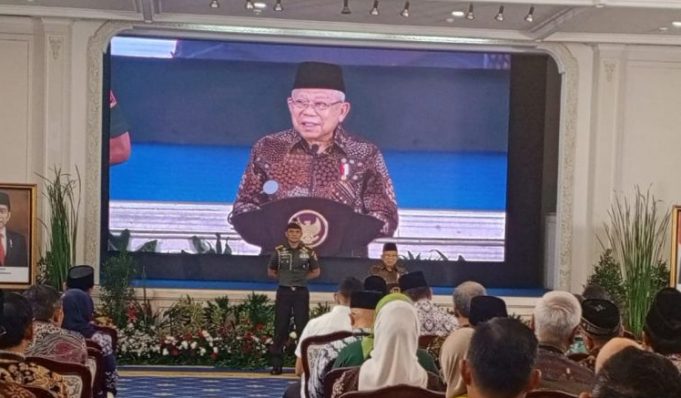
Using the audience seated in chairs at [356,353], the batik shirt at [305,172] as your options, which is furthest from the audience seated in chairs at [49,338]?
the batik shirt at [305,172]

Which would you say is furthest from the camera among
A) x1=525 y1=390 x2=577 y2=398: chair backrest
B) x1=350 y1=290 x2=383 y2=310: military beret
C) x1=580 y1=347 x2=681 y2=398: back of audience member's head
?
x1=350 y1=290 x2=383 y2=310: military beret

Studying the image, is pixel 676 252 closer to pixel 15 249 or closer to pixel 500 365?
pixel 15 249

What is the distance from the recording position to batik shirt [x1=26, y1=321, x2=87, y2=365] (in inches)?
207

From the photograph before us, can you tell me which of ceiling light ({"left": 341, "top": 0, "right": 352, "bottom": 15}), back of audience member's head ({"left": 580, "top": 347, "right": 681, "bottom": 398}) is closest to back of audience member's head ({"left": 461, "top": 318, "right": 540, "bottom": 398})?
back of audience member's head ({"left": 580, "top": 347, "right": 681, "bottom": 398})

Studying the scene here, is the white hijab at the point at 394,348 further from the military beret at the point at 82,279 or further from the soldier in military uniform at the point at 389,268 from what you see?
the soldier in military uniform at the point at 389,268

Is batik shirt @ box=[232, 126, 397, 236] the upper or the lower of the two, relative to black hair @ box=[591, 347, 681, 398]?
upper

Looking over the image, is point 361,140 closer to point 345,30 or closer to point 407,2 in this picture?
A: point 345,30

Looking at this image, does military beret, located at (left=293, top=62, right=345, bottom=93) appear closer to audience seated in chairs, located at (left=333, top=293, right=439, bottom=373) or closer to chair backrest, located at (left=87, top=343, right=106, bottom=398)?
chair backrest, located at (left=87, top=343, right=106, bottom=398)

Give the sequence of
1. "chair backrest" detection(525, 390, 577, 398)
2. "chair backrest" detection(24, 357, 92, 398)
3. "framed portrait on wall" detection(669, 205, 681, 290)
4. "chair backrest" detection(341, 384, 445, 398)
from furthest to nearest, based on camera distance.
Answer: "framed portrait on wall" detection(669, 205, 681, 290) → "chair backrest" detection(24, 357, 92, 398) → "chair backrest" detection(341, 384, 445, 398) → "chair backrest" detection(525, 390, 577, 398)

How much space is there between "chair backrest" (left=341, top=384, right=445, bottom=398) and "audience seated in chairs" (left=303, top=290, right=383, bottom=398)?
46.4 inches

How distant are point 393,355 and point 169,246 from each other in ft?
28.0

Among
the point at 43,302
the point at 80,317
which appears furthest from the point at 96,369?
the point at 80,317

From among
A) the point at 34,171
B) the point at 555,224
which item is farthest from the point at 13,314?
the point at 555,224

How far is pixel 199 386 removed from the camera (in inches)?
385
